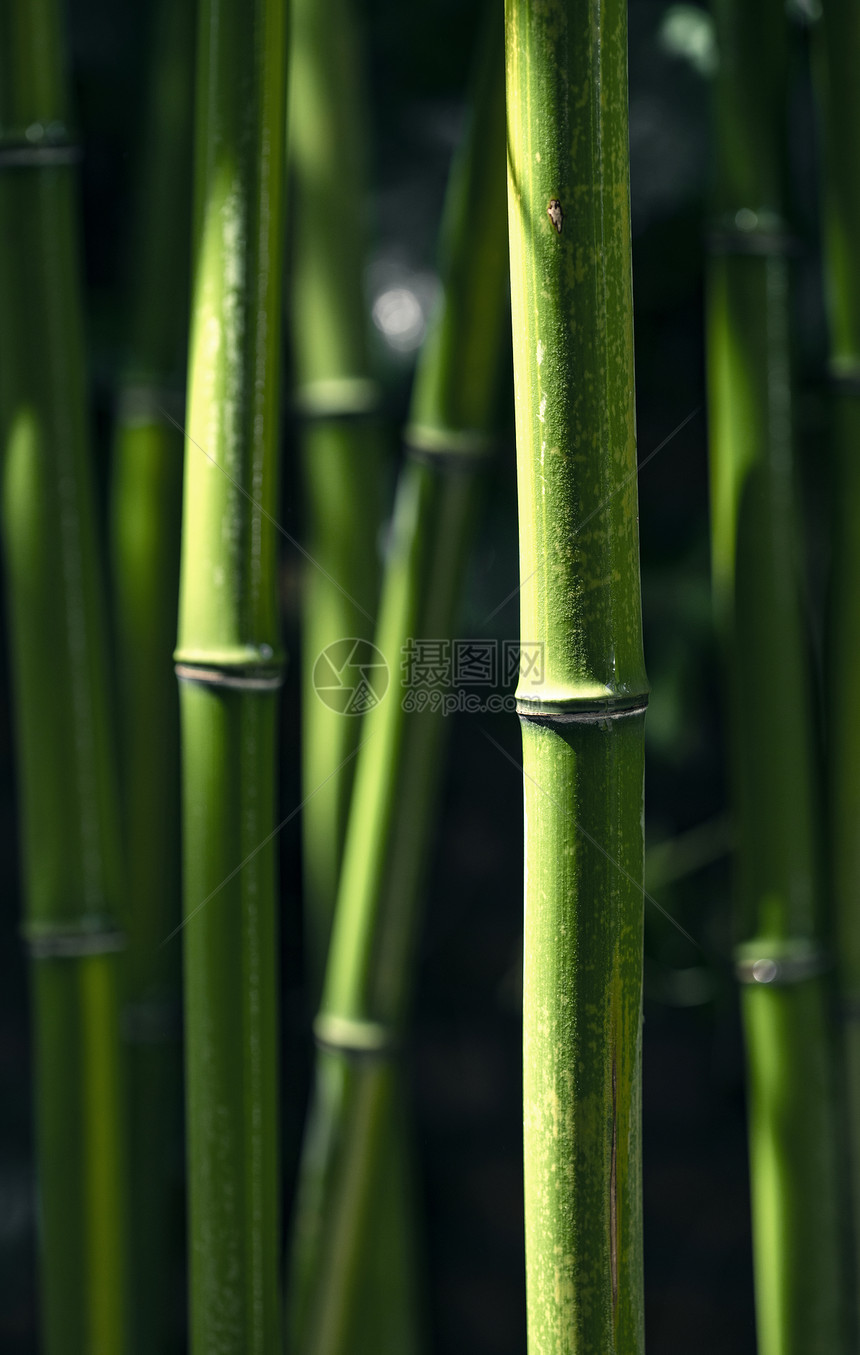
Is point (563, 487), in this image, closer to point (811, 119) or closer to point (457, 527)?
point (457, 527)

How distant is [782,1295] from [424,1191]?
0.30 meters

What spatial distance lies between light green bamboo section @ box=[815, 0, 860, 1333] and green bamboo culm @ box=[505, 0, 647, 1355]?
159 millimetres

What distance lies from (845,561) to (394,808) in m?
0.22

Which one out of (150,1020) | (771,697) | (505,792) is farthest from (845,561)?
(150,1020)

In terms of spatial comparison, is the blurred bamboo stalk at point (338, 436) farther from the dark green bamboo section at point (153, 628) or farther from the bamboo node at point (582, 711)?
the bamboo node at point (582, 711)

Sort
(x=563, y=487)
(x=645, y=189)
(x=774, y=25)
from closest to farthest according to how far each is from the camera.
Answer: (x=563, y=487)
(x=774, y=25)
(x=645, y=189)

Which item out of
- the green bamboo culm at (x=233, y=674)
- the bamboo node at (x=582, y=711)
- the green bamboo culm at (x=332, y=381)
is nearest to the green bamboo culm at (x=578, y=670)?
the bamboo node at (x=582, y=711)

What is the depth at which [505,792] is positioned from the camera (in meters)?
0.71

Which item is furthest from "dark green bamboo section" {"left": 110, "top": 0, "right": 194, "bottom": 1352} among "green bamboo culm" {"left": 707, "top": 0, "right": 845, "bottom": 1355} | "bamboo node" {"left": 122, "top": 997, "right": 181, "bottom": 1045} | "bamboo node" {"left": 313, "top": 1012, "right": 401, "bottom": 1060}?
"green bamboo culm" {"left": 707, "top": 0, "right": 845, "bottom": 1355}

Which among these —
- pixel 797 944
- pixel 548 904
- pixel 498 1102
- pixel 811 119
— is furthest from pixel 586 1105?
pixel 811 119

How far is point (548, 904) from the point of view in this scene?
35 centimetres

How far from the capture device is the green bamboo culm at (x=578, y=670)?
1.06 feet

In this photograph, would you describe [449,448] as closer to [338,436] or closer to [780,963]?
[338,436]

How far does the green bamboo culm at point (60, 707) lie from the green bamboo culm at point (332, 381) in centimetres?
11
